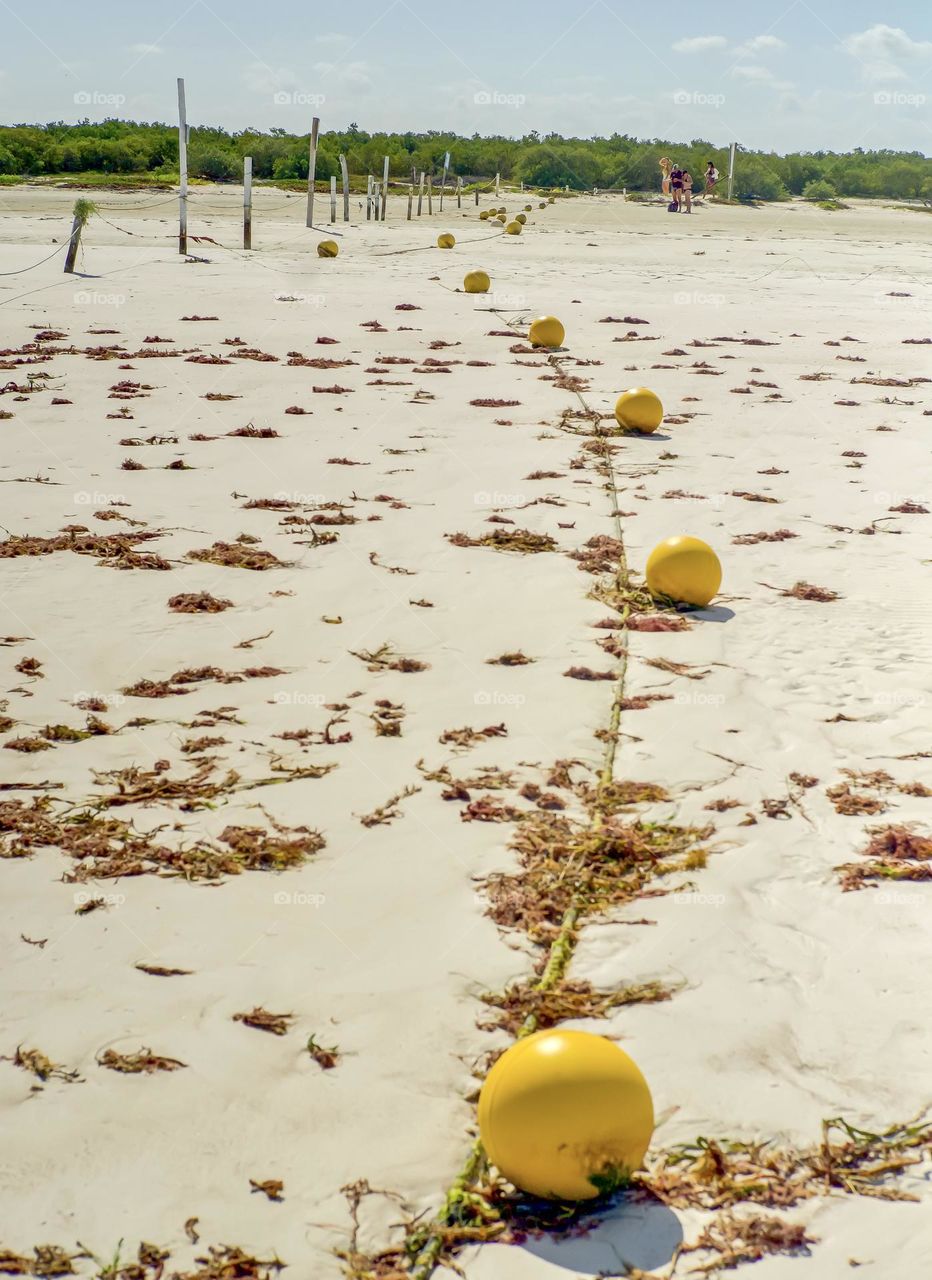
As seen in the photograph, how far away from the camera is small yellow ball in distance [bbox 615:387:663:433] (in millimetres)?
13219

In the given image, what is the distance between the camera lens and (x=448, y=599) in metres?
8.38

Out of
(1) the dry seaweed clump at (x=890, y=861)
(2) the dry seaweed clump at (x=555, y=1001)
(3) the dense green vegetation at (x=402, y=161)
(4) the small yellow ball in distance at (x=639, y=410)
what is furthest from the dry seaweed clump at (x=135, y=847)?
(3) the dense green vegetation at (x=402, y=161)

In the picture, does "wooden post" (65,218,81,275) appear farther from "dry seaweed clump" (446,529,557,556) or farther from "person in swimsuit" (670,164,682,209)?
"person in swimsuit" (670,164,682,209)

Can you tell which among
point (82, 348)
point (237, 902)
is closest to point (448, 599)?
point (237, 902)

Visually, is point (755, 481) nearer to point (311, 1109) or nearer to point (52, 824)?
point (52, 824)

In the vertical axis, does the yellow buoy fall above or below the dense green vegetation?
below

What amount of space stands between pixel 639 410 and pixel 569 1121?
1047cm

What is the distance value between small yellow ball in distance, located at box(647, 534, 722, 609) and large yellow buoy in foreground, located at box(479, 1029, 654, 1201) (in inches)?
195

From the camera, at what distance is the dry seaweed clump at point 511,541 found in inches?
372

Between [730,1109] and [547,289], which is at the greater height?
[547,289]

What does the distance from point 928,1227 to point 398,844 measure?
2619 mm
